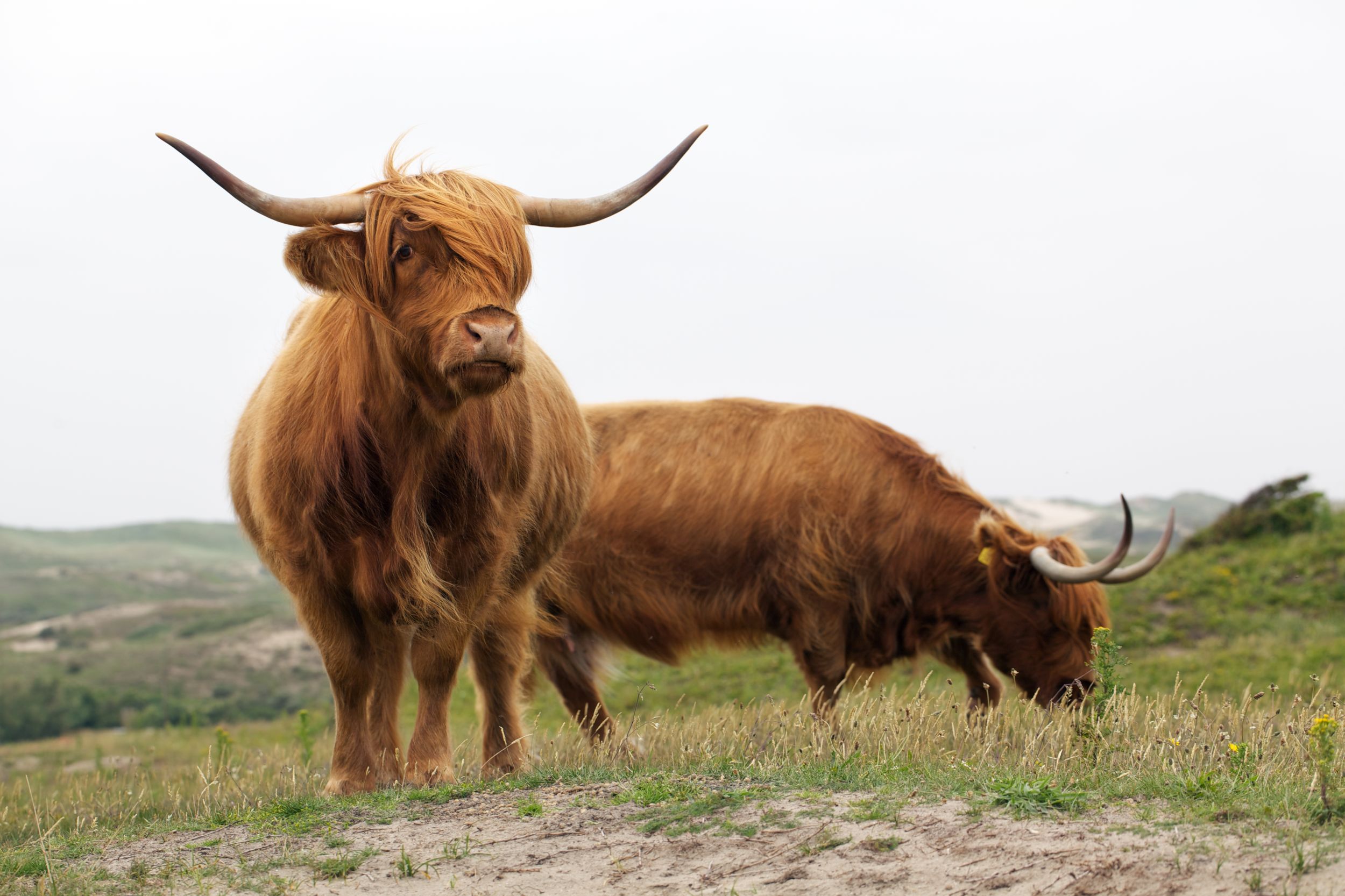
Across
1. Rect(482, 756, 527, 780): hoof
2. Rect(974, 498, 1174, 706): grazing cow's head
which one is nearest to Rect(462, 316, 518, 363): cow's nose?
Rect(482, 756, 527, 780): hoof

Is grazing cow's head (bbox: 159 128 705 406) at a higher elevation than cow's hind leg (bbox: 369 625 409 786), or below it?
higher

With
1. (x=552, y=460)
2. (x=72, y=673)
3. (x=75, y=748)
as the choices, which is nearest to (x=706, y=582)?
(x=552, y=460)

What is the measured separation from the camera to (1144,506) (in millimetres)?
70812

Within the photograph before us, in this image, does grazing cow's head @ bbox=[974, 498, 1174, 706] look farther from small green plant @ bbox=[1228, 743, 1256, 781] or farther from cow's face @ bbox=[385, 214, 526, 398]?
cow's face @ bbox=[385, 214, 526, 398]

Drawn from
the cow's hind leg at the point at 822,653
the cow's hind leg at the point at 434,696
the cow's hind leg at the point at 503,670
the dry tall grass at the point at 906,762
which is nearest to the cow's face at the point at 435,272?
the cow's hind leg at the point at 434,696

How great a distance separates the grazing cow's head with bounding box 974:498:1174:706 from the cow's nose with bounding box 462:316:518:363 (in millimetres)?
4891

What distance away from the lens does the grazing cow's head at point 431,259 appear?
4.26m

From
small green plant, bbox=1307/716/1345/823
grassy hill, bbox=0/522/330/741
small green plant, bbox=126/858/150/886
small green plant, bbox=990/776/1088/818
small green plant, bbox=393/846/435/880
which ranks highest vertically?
small green plant, bbox=1307/716/1345/823

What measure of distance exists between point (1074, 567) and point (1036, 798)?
457 cm

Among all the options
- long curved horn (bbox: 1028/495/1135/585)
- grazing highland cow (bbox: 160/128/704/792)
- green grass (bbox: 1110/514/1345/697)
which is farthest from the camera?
green grass (bbox: 1110/514/1345/697)

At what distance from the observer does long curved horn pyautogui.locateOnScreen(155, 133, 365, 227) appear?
4.12 m

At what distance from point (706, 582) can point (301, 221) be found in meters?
4.41

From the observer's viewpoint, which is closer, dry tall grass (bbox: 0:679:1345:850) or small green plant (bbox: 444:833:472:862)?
small green plant (bbox: 444:833:472:862)

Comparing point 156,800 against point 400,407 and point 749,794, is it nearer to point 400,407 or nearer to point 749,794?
point 400,407
